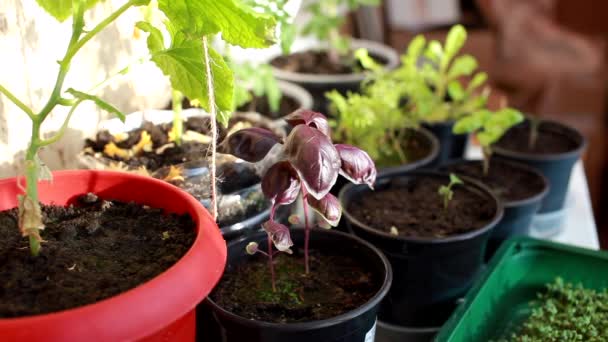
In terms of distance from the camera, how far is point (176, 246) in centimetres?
68

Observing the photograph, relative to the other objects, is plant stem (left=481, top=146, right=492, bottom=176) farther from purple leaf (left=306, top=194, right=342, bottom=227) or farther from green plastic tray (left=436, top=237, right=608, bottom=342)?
purple leaf (left=306, top=194, right=342, bottom=227)

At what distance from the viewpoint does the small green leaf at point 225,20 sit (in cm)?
64

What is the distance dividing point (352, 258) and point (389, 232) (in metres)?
0.13

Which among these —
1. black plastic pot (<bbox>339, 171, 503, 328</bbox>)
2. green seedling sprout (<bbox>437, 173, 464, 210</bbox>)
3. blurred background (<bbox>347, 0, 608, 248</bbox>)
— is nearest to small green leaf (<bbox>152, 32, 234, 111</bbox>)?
black plastic pot (<bbox>339, 171, 503, 328</bbox>)

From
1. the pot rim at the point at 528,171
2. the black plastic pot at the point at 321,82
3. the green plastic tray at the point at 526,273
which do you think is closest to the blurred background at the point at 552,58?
the black plastic pot at the point at 321,82

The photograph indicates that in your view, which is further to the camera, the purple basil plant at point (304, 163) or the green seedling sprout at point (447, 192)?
the green seedling sprout at point (447, 192)

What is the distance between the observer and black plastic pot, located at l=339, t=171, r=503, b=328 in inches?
36.4

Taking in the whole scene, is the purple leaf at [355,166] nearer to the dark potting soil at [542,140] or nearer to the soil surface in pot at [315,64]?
the dark potting soil at [542,140]

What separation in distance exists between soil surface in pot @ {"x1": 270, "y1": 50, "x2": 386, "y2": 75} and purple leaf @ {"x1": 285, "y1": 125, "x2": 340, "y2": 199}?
1.00 metres

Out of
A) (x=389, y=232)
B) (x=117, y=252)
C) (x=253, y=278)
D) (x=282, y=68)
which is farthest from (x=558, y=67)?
(x=117, y=252)

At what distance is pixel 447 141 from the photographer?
4.89ft

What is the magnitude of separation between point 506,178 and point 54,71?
91 centimetres

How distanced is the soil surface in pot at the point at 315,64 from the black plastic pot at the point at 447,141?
0.32 meters

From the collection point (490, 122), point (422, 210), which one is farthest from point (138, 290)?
Answer: point (490, 122)
